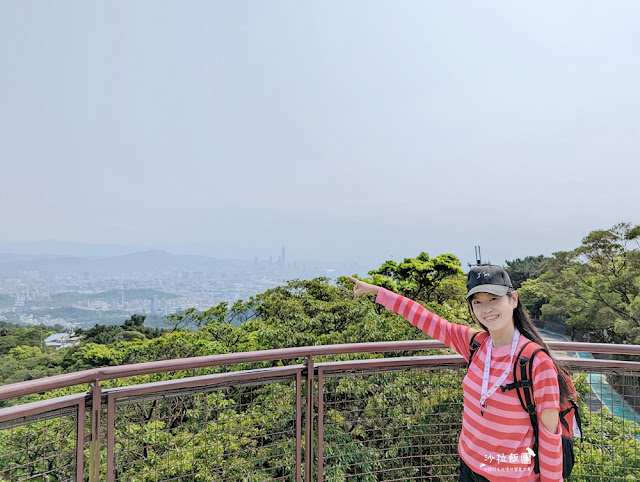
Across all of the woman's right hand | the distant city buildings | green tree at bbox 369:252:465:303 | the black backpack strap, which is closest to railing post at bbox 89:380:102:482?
the woman's right hand

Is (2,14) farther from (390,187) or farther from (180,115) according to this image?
(390,187)

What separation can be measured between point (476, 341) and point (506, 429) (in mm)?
331

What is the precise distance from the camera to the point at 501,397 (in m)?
1.37

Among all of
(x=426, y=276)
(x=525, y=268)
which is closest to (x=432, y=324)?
(x=426, y=276)

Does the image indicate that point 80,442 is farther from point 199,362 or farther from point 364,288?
point 364,288

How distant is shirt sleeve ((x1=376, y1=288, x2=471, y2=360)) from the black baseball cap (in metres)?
0.20

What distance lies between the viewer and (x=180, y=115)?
76.6m

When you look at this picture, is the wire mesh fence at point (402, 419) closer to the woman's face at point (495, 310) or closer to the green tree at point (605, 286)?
the woman's face at point (495, 310)

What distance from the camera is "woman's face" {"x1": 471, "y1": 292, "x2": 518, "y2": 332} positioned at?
58.3 inches

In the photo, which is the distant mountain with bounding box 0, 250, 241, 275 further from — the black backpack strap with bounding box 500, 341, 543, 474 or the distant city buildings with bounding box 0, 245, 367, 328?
the black backpack strap with bounding box 500, 341, 543, 474

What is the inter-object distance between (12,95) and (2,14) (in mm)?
22357

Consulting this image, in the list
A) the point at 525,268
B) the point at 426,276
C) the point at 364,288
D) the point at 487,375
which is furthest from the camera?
the point at 525,268

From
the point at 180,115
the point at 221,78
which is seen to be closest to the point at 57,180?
the point at 180,115

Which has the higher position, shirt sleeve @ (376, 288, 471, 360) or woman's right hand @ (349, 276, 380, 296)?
woman's right hand @ (349, 276, 380, 296)
